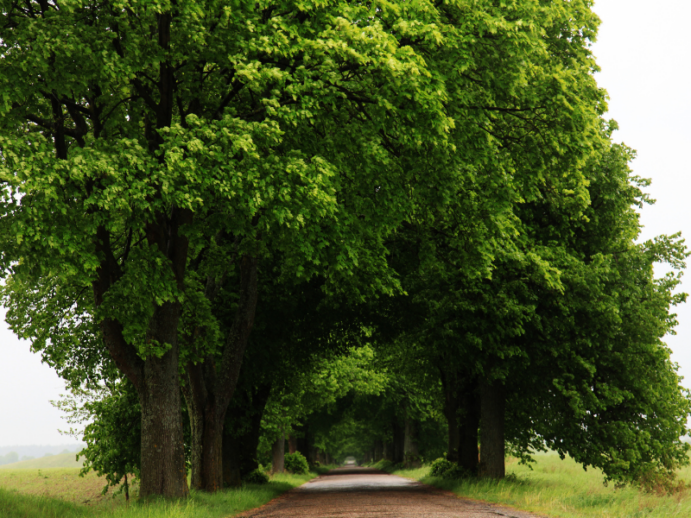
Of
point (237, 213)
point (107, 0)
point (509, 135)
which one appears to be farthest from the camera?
point (509, 135)

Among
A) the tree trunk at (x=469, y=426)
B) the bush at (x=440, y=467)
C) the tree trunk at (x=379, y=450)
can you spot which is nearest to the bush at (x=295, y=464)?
the bush at (x=440, y=467)

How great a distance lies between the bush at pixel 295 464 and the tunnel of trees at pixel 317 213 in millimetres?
21740

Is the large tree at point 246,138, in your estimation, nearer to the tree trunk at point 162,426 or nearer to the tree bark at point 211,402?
the tree trunk at point 162,426

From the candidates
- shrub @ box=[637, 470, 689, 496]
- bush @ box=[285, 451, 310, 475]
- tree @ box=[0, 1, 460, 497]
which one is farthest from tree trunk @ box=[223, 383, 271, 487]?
bush @ box=[285, 451, 310, 475]

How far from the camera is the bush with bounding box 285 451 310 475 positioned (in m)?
41.6

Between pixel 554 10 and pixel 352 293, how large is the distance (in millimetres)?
7739

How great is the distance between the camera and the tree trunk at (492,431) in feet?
60.4

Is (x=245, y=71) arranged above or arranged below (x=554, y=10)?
below

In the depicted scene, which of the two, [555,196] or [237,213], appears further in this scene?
[555,196]

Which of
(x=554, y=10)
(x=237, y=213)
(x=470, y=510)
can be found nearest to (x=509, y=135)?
(x=554, y=10)

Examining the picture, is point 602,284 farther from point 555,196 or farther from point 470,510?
point 470,510

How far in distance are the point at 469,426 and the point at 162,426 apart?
1394cm

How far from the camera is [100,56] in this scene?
9.37m

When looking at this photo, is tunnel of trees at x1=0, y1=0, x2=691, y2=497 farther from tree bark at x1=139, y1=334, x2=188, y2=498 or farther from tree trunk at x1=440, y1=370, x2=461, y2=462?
tree trunk at x1=440, y1=370, x2=461, y2=462
